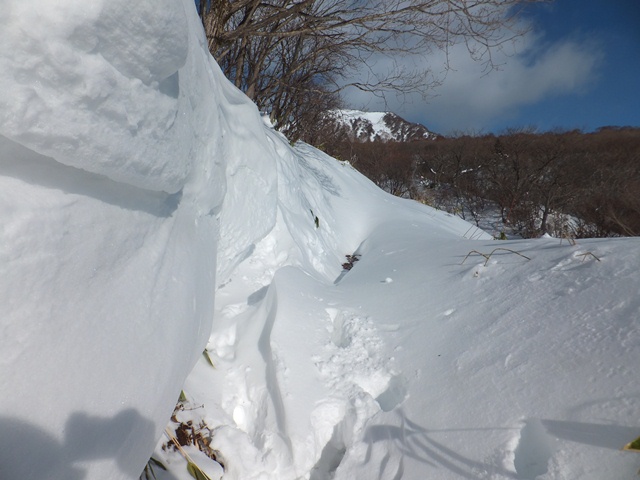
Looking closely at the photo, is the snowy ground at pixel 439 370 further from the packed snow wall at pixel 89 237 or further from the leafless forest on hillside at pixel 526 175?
the leafless forest on hillside at pixel 526 175

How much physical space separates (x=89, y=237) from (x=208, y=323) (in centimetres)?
66

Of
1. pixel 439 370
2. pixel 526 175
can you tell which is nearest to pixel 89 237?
pixel 439 370

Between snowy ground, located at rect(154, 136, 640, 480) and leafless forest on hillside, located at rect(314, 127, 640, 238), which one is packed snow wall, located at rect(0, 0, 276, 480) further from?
leafless forest on hillside, located at rect(314, 127, 640, 238)

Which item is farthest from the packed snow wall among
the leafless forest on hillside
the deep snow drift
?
the leafless forest on hillside

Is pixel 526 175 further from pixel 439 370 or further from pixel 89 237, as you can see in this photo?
pixel 89 237

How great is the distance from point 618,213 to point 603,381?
10168 mm

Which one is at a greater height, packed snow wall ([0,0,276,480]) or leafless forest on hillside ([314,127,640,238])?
leafless forest on hillside ([314,127,640,238])

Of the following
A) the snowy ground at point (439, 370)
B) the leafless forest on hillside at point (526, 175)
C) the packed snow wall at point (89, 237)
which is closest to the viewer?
the packed snow wall at point (89, 237)

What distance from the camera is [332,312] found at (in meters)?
1.88

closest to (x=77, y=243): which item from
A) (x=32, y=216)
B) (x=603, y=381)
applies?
(x=32, y=216)

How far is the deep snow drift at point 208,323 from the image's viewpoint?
67cm

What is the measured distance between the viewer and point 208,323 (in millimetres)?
1339

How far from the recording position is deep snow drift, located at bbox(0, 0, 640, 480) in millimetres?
671

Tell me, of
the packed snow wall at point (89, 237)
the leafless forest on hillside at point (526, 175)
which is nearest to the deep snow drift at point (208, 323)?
the packed snow wall at point (89, 237)
